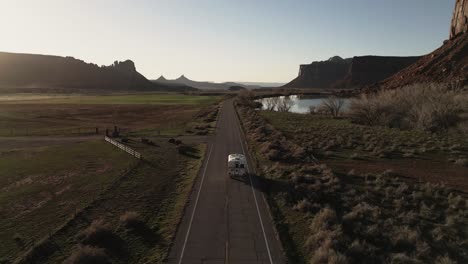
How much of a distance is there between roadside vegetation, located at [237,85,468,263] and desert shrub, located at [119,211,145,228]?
8.87 m

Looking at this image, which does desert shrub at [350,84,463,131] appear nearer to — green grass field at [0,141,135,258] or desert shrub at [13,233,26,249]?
green grass field at [0,141,135,258]

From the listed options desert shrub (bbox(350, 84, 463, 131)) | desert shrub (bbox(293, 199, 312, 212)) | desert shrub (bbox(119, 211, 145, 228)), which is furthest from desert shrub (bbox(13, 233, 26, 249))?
desert shrub (bbox(350, 84, 463, 131))

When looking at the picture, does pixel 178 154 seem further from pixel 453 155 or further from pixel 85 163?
pixel 453 155

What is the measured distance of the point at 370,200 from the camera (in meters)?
25.2

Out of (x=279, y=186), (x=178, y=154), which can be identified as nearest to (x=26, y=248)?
(x=279, y=186)

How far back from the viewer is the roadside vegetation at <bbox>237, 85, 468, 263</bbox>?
17.6 meters

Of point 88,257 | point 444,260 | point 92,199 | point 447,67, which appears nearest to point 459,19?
point 447,67

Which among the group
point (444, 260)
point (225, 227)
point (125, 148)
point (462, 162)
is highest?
point (462, 162)

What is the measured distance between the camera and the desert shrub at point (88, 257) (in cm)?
1656

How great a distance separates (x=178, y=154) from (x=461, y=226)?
102ft

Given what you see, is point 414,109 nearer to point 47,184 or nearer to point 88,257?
point 47,184

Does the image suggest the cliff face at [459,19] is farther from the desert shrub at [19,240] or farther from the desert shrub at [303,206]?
the desert shrub at [19,240]

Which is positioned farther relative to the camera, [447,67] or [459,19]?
[459,19]

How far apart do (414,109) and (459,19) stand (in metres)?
95.2
